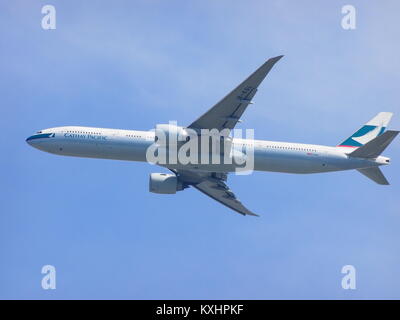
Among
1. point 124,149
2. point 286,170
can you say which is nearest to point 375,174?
point 286,170

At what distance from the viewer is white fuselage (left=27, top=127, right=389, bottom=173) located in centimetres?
5366

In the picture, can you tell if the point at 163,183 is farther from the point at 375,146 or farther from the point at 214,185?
the point at 375,146

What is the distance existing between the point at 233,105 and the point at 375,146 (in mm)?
11704

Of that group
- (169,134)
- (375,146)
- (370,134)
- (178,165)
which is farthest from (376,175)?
(169,134)

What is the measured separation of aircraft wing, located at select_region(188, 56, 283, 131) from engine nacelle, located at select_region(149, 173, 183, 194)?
6.60 m

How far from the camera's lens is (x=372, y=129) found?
2372 inches

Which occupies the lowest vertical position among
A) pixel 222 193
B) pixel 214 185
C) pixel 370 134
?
pixel 222 193

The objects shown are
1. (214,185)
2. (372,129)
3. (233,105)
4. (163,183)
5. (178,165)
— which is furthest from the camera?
(372,129)

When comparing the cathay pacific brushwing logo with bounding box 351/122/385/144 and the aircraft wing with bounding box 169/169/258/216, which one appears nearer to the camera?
the aircraft wing with bounding box 169/169/258/216

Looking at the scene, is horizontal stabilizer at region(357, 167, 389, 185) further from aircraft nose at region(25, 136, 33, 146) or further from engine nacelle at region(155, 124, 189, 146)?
aircraft nose at region(25, 136, 33, 146)

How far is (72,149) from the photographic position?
54.2m

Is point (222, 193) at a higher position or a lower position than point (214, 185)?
lower

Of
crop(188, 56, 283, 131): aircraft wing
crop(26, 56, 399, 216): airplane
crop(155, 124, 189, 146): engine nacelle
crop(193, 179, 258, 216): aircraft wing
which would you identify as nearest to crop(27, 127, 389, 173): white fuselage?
crop(26, 56, 399, 216): airplane

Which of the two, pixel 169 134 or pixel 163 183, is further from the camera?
pixel 163 183
